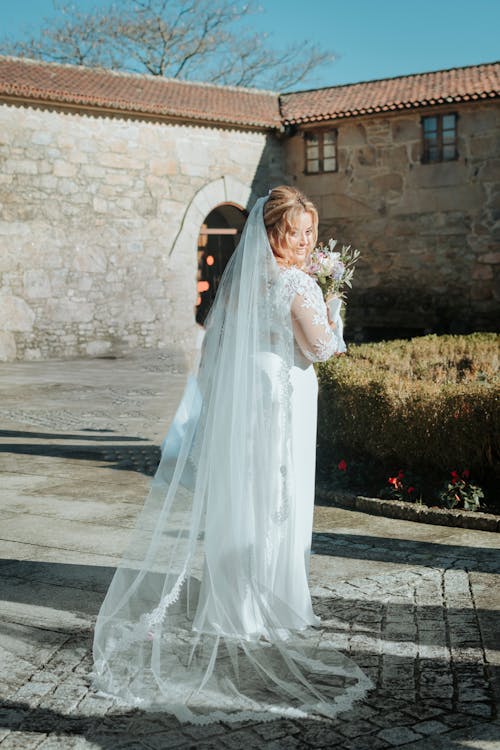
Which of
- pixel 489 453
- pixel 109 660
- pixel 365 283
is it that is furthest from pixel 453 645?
pixel 365 283

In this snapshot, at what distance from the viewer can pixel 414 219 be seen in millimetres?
18766

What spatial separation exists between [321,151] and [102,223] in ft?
17.7

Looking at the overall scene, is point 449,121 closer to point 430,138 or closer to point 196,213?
point 430,138

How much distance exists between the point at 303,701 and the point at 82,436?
5881 millimetres

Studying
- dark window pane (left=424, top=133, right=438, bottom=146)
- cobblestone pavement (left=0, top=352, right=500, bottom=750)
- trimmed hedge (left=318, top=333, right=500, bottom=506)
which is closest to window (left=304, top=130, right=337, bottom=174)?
dark window pane (left=424, top=133, right=438, bottom=146)

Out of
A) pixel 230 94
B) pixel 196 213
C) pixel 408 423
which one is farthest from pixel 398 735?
pixel 230 94

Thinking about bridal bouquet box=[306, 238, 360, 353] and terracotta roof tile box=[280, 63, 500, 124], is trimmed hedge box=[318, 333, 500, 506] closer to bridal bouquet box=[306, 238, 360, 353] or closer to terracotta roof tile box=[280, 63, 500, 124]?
bridal bouquet box=[306, 238, 360, 353]

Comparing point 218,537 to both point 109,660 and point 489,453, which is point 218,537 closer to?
point 109,660

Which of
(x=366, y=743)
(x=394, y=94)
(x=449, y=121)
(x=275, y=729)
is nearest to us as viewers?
(x=366, y=743)

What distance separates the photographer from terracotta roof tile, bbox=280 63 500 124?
712 inches

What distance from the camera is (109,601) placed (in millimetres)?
3484

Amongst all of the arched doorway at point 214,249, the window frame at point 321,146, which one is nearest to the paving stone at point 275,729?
the arched doorway at point 214,249

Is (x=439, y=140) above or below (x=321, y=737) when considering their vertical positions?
above

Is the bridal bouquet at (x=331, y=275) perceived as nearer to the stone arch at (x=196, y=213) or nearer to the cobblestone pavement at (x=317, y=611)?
the cobblestone pavement at (x=317, y=611)
